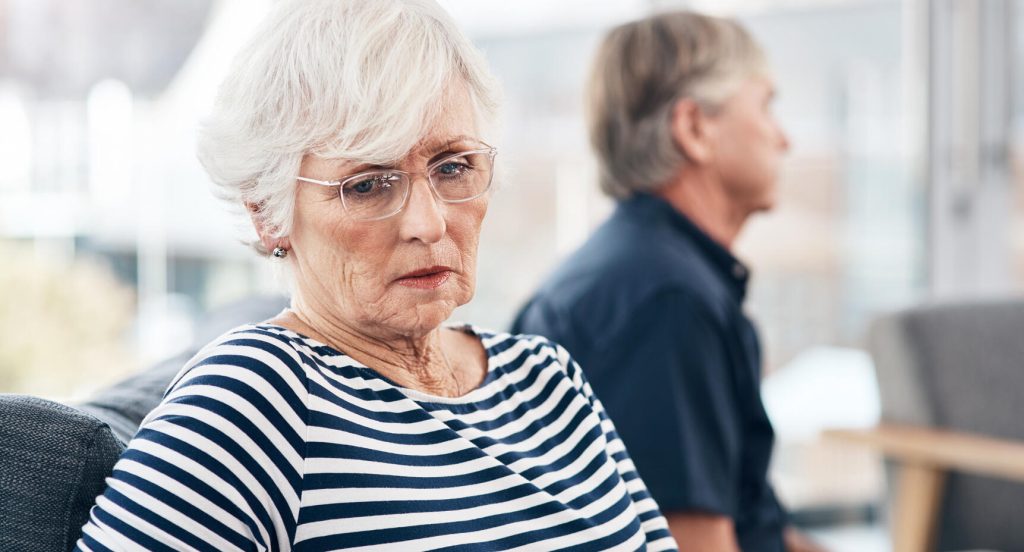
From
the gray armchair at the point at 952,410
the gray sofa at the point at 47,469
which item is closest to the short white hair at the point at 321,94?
the gray sofa at the point at 47,469

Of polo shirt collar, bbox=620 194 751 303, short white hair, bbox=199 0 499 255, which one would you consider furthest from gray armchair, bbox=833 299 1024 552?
short white hair, bbox=199 0 499 255

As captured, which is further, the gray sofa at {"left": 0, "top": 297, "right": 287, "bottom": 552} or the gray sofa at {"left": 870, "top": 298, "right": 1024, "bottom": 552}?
the gray sofa at {"left": 870, "top": 298, "right": 1024, "bottom": 552}

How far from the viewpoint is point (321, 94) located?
98cm

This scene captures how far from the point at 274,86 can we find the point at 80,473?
0.39 meters

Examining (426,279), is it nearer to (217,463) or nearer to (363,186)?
(363,186)

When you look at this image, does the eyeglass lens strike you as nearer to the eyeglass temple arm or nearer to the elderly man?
the eyeglass temple arm

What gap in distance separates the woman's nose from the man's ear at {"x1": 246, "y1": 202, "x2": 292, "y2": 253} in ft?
0.43

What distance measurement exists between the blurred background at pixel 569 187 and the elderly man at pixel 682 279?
2.21 ft

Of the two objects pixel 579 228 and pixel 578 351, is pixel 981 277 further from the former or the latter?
pixel 578 351

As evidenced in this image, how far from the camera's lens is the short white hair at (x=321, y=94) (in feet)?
3.22

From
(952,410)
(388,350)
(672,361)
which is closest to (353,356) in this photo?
(388,350)

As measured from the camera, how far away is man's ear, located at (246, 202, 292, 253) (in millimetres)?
1054

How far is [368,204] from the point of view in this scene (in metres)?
1.01

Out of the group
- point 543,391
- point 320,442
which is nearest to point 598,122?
point 543,391
